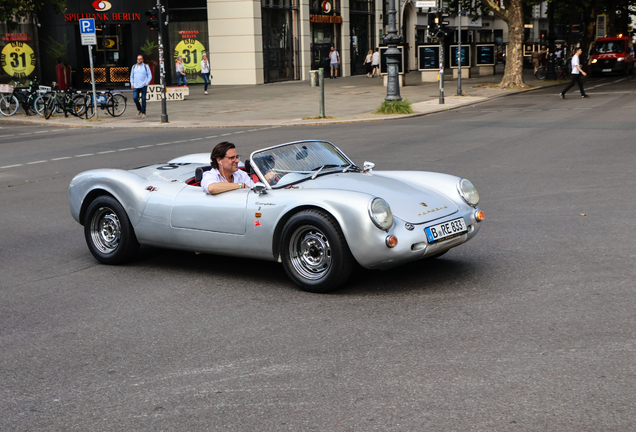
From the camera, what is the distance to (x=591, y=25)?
53781 mm

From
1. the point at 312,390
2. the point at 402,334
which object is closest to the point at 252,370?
the point at 312,390

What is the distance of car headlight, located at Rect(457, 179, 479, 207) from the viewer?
620 centimetres

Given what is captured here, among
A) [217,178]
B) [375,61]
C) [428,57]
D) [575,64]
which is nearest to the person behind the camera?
[217,178]

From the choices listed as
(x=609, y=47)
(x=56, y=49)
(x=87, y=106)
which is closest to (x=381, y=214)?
(x=87, y=106)

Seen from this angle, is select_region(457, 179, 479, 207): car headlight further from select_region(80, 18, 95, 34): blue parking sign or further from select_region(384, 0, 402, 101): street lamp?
select_region(80, 18, 95, 34): blue parking sign

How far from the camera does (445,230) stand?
18.7 feet

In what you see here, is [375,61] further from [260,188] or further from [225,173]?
[260,188]

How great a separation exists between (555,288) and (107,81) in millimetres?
36418

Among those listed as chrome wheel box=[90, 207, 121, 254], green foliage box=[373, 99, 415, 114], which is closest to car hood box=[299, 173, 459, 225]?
chrome wheel box=[90, 207, 121, 254]

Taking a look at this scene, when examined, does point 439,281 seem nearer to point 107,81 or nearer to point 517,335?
point 517,335

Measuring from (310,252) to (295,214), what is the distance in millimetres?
304

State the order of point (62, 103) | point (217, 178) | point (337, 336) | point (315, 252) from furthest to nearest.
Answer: point (62, 103)
point (217, 178)
point (315, 252)
point (337, 336)

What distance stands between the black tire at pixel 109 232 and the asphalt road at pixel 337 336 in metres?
0.13

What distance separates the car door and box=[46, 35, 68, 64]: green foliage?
34.3 meters
